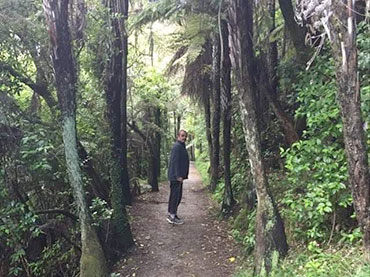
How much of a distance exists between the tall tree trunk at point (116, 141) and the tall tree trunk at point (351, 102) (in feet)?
14.9

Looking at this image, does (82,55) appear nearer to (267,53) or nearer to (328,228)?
(267,53)

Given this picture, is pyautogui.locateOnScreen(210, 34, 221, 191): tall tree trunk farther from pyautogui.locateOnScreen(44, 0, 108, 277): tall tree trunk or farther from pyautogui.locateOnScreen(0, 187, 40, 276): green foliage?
pyautogui.locateOnScreen(0, 187, 40, 276): green foliage

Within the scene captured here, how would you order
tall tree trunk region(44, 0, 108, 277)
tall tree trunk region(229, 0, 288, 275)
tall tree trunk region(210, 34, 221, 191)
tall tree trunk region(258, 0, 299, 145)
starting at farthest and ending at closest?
tall tree trunk region(210, 34, 221, 191) < tall tree trunk region(258, 0, 299, 145) < tall tree trunk region(44, 0, 108, 277) < tall tree trunk region(229, 0, 288, 275)

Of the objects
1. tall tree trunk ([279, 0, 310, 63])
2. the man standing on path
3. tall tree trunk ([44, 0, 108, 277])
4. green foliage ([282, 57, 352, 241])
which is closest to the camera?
green foliage ([282, 57, 352, 241])

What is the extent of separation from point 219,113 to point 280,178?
4332mm

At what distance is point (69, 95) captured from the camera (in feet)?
19.1

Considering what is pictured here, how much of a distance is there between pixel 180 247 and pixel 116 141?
7.77 feet

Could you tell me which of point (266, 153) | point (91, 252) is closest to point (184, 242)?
point (91, 252)

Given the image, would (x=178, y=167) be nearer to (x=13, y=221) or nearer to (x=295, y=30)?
(x=13, y=221)

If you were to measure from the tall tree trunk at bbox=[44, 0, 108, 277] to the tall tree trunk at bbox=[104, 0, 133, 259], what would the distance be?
3.98ft

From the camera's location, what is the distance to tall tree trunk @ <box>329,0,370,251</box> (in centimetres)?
369

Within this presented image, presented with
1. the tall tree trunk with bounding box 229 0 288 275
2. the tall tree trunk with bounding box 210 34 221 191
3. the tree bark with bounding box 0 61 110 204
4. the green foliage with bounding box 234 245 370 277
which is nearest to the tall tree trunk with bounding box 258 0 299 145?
the tall tree trunk with bounding box 210 34 221 191

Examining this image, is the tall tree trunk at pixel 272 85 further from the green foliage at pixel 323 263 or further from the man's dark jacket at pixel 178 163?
the green foliage at pixel 323 263

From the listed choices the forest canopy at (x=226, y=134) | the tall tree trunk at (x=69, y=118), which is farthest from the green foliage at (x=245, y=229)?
the tall tree trunk at (x=69, y=118)
